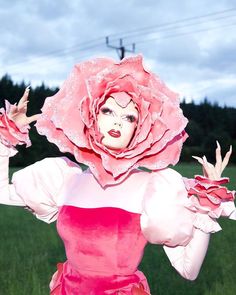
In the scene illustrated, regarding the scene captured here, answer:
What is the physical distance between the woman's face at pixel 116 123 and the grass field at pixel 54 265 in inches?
102

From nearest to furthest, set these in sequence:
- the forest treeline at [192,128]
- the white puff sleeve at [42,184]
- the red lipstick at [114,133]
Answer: the red lipstick at [114,133] → the white puff sleeve at [42,184] → the forest treeline at [192,128]

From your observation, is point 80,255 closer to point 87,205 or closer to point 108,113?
point 87,205

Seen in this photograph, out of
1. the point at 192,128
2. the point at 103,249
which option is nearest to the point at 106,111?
the point at 103,249

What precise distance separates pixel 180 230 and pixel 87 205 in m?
0.41

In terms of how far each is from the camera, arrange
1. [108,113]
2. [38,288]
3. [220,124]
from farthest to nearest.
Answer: [220,124] < [38,288] < [108,113]

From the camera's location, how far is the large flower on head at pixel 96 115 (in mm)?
2615

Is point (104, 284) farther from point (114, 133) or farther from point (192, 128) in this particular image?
point (192, 128)

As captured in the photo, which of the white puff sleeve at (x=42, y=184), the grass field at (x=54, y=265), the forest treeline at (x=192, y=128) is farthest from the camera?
the forest treeline at (x=192, y=128)

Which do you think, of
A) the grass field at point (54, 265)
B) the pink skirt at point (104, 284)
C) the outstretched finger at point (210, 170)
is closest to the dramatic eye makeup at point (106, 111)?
the outstretched finger at point (210, 170)

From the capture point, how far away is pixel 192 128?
124 ft

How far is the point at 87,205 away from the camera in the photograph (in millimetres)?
2654

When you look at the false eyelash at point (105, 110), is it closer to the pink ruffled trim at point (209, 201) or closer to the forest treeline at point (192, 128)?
the pink ruffled trim at point (209, 201)

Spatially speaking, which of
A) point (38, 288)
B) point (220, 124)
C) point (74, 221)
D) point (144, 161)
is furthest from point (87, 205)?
point (220, 124)

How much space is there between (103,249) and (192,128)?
3562 cm
